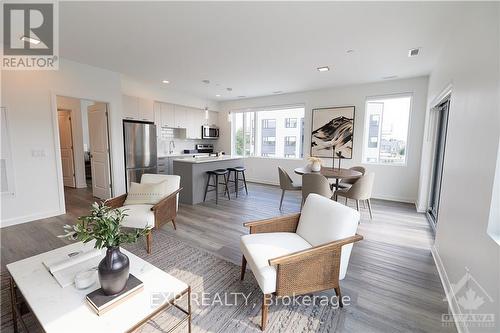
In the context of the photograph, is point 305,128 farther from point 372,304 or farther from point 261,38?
point 372,304

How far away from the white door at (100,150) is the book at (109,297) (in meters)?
3.92

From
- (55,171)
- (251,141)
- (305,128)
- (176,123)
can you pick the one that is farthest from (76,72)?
(305,128)

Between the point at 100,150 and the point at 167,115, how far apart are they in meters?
2.00

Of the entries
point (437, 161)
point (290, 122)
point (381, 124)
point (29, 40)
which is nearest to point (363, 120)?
point (381, 124)

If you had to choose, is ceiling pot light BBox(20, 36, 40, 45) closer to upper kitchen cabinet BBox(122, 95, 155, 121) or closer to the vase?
upper kitchen cabinet BBox(122, 95, 155, 121)

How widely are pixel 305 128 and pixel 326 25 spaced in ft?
11.8

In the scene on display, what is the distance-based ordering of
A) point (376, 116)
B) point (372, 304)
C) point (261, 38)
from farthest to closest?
point (376, 116), point (261, 38), point (372, 304)

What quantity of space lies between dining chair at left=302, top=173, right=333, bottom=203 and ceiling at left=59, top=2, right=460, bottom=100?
74.2 inches

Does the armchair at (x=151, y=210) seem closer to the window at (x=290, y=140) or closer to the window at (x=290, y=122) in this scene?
the window at (x=290, y=140)

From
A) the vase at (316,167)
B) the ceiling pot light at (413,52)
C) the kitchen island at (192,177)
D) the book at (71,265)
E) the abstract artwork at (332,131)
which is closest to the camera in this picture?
the book at (71,265)

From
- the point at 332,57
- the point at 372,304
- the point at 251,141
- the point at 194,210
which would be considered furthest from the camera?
the point at 251,141

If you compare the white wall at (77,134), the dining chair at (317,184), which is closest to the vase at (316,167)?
the dining chair at (317,184)

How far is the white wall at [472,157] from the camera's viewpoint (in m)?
1.39

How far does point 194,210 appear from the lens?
4.17 meters
